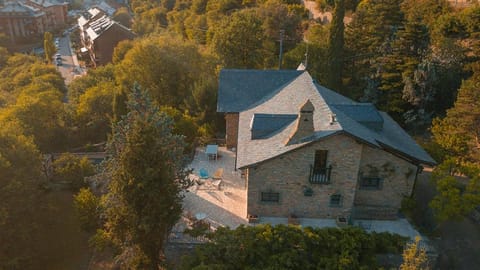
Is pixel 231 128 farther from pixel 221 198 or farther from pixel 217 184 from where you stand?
pixel 221 198

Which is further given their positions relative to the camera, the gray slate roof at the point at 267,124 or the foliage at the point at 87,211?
the gray slate roof at the point at 267,124

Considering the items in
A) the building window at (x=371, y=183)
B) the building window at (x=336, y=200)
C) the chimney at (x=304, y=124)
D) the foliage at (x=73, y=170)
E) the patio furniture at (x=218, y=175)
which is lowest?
the foliage at (x=73, y=170)

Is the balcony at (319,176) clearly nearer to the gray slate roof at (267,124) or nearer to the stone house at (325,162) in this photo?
the stone house at (325,162)

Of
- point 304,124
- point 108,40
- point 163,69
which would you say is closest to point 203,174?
point 304,124

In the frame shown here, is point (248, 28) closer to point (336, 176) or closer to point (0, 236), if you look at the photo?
point (336, 176)

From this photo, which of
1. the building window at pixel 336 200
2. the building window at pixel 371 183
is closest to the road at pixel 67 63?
the building window at pixel 336 200

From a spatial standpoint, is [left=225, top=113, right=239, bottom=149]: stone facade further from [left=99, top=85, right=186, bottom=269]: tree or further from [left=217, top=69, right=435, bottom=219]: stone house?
[left=99, top=85, right=186, bottom=269]: tree
